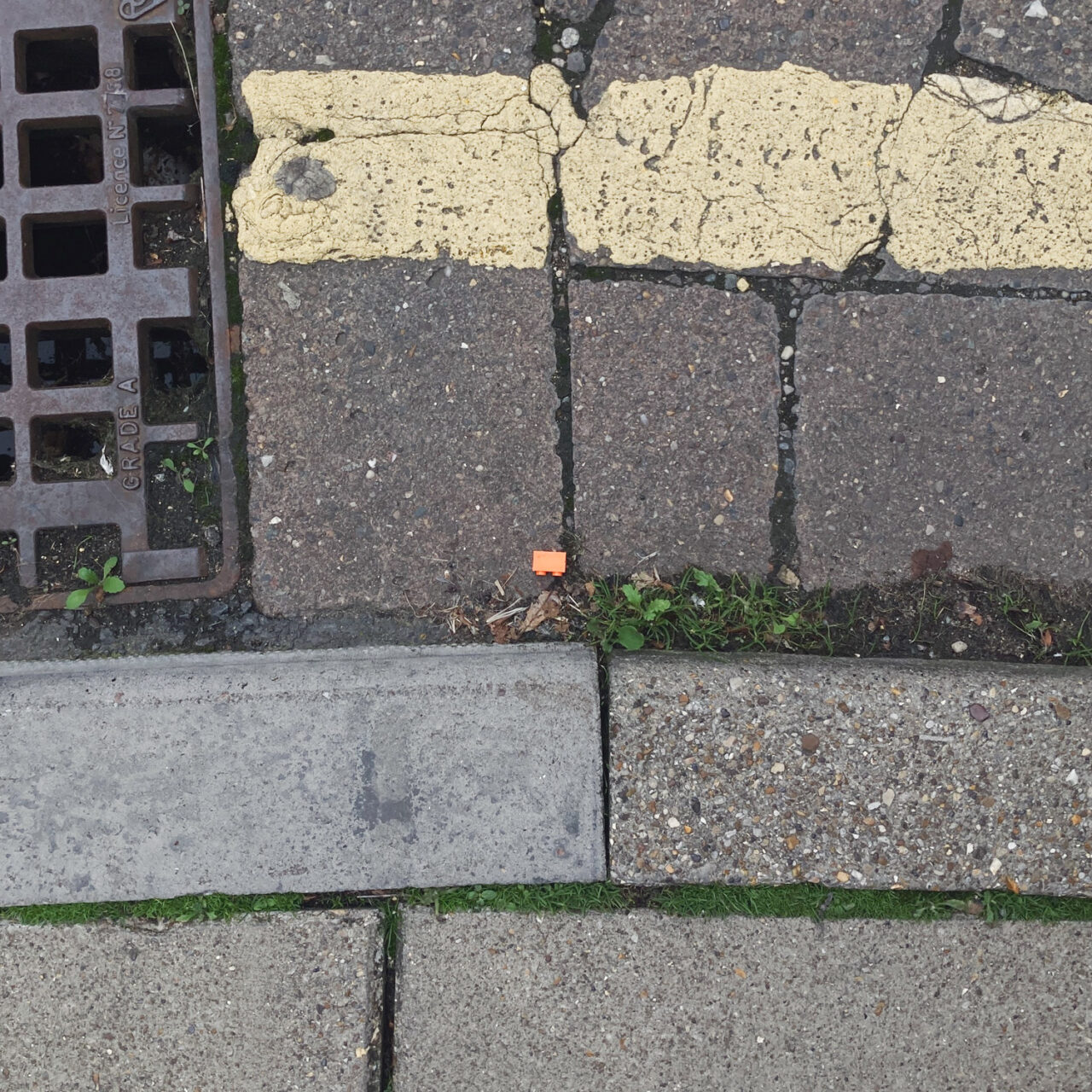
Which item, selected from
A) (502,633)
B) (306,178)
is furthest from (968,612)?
(306,178)

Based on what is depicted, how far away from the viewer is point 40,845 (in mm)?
1683

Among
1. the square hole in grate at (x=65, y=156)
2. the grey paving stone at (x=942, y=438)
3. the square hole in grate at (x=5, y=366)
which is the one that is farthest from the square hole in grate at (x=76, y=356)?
the grey paving stone at (x=942, y=438)

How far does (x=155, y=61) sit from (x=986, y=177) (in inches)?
82.0

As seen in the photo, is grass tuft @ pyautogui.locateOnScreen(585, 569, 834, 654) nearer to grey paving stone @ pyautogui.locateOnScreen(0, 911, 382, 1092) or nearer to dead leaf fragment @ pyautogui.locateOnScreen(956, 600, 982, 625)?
dead leaf fragment @ pyautogui.locateOnScreen(956, 600, 982, 625)

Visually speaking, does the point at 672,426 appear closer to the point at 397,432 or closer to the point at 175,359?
the point at 397,432

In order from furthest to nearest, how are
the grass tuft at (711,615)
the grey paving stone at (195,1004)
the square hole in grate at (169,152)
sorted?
1. the square hole in grate at (169,152)
2. the grass tuft at (711,615)
3. the grey paving stone at (195,1004)

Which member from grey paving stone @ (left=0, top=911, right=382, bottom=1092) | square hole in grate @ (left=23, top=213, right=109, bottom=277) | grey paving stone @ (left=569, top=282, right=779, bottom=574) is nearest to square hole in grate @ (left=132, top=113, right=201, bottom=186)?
square hole in grate @ (left=23, top=213, right=109, bottom=277)

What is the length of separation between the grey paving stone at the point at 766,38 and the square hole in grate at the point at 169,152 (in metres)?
1.04

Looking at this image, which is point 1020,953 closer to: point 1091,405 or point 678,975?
point 678,975

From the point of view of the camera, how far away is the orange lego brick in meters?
1.81

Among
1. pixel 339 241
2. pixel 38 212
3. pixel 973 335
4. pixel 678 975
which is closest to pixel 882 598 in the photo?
pixel 973 335

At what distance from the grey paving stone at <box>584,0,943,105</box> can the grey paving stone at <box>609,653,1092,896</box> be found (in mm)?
1413

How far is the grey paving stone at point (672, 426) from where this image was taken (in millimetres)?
1824

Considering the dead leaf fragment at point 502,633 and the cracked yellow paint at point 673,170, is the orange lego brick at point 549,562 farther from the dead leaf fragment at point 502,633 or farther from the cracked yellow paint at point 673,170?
the cracked yellow paint at point 673,170
